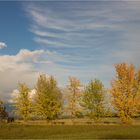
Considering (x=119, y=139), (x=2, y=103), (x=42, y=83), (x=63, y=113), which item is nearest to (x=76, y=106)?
(x=63, y=113)

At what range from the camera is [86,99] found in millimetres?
82438

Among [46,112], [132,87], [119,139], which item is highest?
[132,87]

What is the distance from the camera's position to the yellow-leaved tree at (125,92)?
78.2m

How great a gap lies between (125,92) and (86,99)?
8.77 m

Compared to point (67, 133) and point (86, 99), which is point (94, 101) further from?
point (67, 133)

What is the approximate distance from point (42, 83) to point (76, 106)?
9.72m

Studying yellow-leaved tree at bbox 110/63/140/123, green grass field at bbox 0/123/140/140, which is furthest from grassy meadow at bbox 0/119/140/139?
yellow-leaved tree at bbox 110/63/140/123

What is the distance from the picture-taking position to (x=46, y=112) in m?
80.4

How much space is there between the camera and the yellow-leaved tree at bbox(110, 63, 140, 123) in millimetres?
78188

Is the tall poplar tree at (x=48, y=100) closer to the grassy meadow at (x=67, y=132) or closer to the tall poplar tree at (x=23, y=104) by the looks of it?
the tall poplar tree at (x=23, y=104)

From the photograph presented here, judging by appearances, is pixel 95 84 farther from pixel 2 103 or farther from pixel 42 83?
pixel 2 103

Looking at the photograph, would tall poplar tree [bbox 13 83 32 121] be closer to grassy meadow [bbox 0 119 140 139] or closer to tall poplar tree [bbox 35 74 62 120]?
tall poplar tree [bbox 35 74 62 120]

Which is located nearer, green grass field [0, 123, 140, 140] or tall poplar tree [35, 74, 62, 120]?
green grass field [0, 123, 140, 140]

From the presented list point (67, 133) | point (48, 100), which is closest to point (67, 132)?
point (67, 133)
